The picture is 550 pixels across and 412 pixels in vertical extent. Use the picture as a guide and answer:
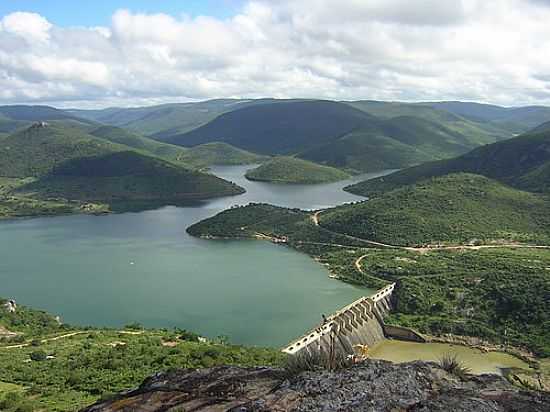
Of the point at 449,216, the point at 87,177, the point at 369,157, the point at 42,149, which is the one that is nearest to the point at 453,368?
the point at 449,216

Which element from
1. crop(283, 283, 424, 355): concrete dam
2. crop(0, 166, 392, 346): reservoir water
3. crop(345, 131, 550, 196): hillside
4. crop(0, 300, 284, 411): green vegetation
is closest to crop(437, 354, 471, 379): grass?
crop(0, 300, 284, 411): green vegetation

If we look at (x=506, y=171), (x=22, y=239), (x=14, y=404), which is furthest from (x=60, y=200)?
(x=14, y=404)

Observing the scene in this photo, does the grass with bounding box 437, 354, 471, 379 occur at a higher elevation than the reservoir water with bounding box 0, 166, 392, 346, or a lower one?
higher

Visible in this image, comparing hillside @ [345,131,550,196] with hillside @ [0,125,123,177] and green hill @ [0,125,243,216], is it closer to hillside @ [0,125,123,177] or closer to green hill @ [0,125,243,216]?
green hill @ [0,125,243,216]

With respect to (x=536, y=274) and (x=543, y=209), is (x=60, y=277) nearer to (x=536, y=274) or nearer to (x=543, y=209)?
(x=536, y=274)

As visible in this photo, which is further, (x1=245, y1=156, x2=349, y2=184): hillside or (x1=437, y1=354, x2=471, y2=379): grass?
(x1=245, y1=156, x2=349, y2=184): hillside

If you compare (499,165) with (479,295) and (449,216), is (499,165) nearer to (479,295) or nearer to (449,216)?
(449,216)
